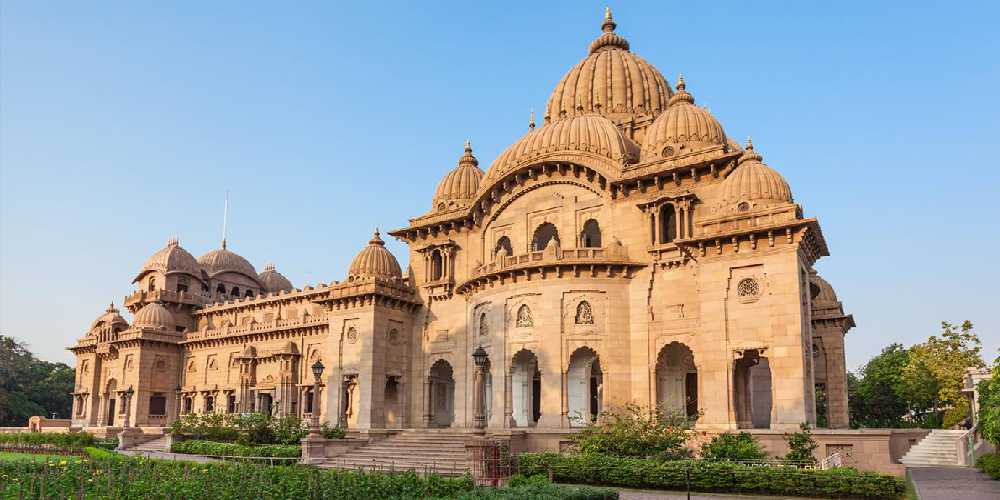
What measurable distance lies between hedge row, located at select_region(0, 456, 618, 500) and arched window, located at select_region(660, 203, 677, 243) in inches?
702

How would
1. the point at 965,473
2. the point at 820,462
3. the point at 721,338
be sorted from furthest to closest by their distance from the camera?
the point at 721,338 < the point at 965,473 < the point at 820,462

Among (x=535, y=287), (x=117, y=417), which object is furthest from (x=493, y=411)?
(x=117, y=417)

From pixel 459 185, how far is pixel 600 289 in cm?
1287

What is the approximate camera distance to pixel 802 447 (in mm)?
25641

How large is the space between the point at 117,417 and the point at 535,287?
42573 millimetres

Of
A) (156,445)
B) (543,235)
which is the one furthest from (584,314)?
(156,445)

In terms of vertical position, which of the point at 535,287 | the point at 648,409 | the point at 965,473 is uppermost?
the point at 535,287

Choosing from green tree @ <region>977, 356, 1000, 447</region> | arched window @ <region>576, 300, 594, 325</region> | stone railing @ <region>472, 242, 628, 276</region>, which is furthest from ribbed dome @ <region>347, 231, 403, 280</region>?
green tree @ <region>977, 356, 1000, 447</region>

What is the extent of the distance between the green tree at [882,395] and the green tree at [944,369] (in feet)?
21.3

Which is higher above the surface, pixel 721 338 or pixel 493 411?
pixel 721 338

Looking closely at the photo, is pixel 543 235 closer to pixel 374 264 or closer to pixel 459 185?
pixel 459 185

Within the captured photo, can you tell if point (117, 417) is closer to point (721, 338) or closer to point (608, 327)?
point (608, 327)

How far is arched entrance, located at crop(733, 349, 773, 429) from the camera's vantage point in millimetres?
29609

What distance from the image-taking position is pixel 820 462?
83.4 feet
